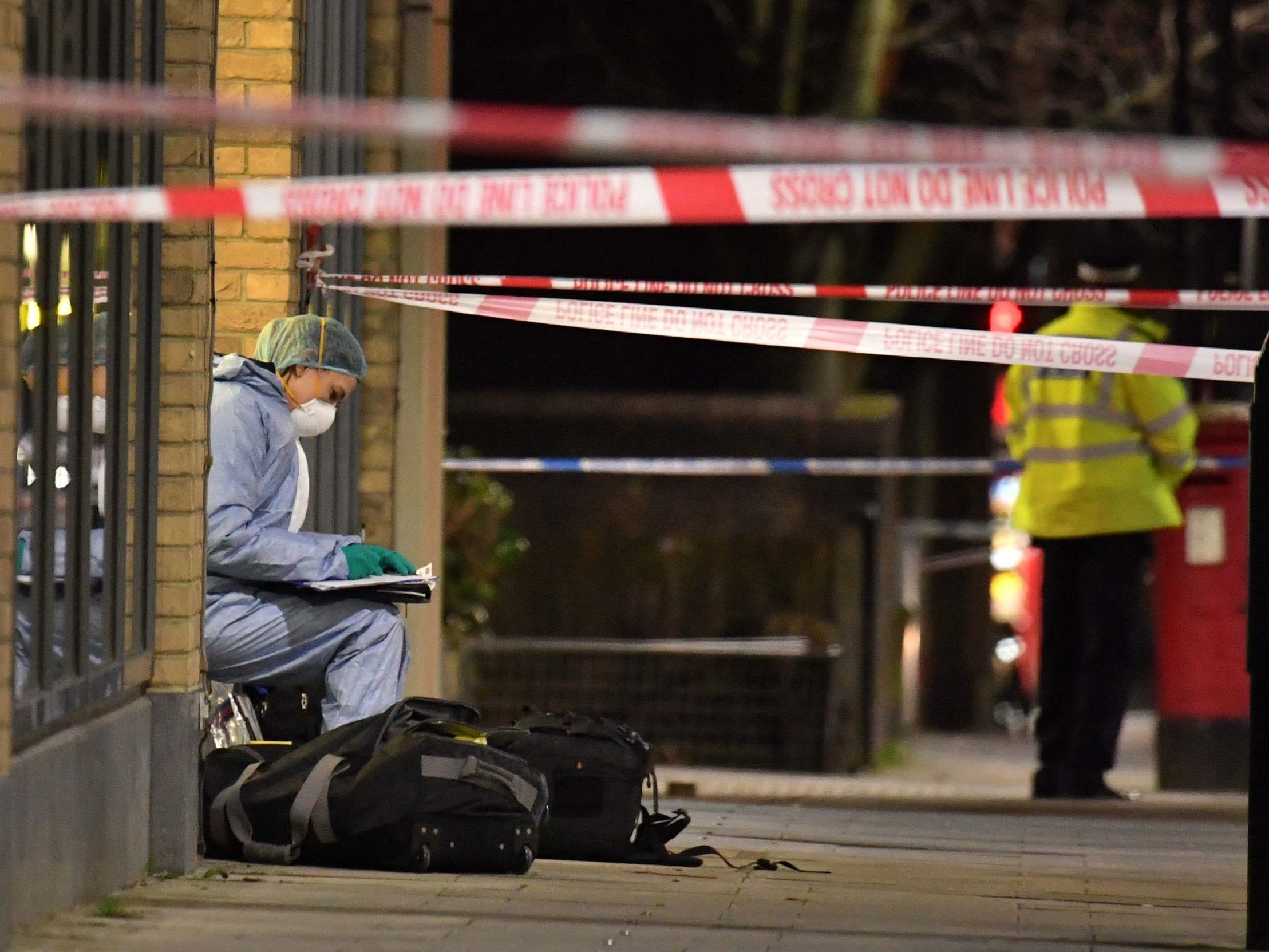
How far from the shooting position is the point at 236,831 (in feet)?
16.5

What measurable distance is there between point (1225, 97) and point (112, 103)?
882 cm

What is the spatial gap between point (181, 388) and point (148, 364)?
0.12 metres

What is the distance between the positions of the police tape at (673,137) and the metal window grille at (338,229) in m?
3.23

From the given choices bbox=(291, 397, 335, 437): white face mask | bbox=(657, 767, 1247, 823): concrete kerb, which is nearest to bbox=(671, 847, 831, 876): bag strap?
bbox=(291, 397, 335, 437): white face mask

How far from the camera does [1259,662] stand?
165 inches

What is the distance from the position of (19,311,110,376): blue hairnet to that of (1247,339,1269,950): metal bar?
7.21 ft

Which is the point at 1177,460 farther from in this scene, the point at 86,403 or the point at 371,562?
the point at 86,403

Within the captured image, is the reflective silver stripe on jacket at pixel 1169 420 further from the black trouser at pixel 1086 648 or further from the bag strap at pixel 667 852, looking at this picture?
the bag strap at pixel 667 852

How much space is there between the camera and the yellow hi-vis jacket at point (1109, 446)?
7668 mm

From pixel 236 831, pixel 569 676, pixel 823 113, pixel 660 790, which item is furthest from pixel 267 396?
pixel 823 113

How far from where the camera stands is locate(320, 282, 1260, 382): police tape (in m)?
5.95

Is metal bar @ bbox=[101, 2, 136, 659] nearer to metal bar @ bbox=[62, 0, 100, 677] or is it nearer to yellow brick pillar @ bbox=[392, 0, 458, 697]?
metal bar @ bbox=[62, 0, 100, 677]

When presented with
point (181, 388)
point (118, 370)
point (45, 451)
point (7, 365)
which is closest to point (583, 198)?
point (7, 365)

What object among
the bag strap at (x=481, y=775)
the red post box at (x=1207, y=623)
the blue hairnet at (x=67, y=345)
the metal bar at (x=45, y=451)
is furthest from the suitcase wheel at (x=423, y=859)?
the red post box at (x=1207, y=623)
